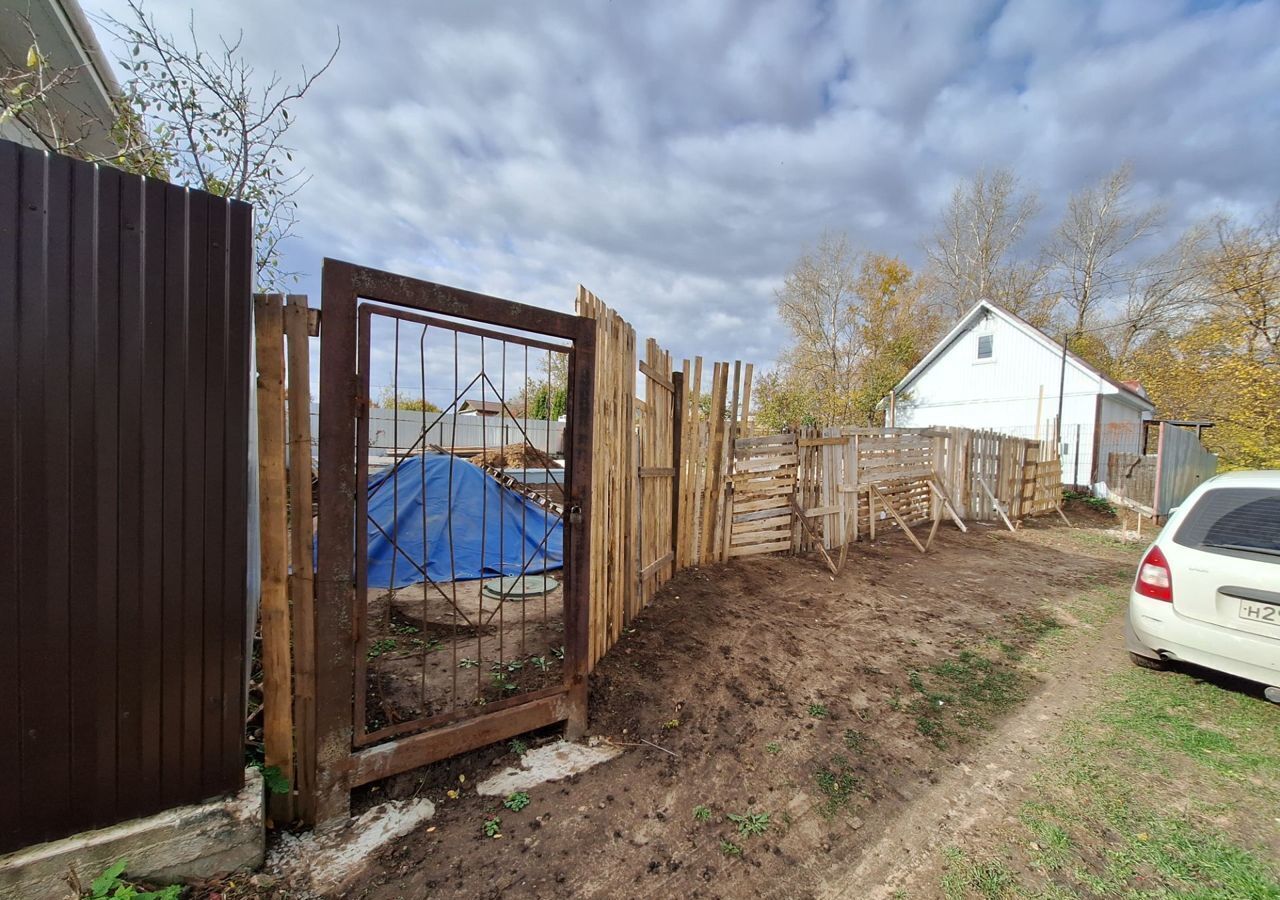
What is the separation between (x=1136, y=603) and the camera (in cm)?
354

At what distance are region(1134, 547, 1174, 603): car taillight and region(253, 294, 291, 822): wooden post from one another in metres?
4.98

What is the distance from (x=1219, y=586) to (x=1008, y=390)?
1725cm

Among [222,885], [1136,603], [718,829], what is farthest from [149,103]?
[1136,603]

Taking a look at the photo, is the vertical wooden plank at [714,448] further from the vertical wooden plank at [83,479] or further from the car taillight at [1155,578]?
the vertical wooden plank at [83,479]

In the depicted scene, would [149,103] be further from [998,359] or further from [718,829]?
[998,359]

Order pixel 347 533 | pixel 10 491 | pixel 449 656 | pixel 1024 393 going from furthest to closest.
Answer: pixel 1024 393 < pixel 449 656 < pixel 347 533 < pixel 10 491

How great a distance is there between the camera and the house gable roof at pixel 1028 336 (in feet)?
50.0

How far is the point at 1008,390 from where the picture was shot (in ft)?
57.2

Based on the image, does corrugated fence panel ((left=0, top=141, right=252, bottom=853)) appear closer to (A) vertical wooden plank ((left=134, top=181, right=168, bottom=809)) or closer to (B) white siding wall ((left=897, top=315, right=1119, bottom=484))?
(A) vertical wooden plank ((left=134, top=181, right=168, bottom=809))

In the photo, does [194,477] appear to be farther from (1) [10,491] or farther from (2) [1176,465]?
(2) [1176,465]

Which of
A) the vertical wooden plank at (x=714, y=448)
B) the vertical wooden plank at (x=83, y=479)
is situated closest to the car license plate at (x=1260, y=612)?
the vertical wooden plank at (x=714, y=448)

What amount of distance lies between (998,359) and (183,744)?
21.6m

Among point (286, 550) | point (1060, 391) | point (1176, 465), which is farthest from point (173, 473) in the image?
point (1060, 391)

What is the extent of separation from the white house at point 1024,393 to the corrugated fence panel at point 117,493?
18.9 m
